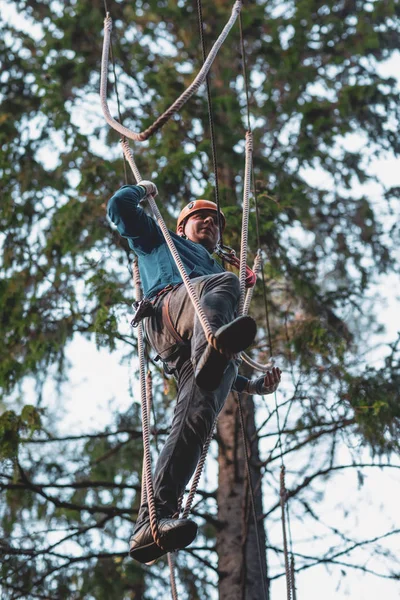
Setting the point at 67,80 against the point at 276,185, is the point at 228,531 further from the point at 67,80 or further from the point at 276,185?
the point at 67,80

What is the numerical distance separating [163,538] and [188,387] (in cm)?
77

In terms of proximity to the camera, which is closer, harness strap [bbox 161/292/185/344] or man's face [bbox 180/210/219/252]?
harness strap [bbox 161/292/185/344]

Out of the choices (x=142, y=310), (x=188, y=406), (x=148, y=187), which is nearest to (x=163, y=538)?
(x=188, y=406)

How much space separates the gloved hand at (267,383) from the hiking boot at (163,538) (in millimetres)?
1157

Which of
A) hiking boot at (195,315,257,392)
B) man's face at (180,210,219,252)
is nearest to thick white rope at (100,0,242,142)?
man's face at (180,210,219,252)

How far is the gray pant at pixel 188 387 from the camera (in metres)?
4.17

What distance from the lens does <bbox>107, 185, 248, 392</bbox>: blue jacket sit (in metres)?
4.58

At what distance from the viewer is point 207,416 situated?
4.31 m

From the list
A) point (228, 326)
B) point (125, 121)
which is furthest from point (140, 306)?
point (125, 121)

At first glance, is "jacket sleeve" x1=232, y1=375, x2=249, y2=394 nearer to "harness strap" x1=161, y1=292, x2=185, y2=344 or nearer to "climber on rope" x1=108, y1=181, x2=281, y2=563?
"climber on rope" x1=108, y1=181, x2=281, y2=563

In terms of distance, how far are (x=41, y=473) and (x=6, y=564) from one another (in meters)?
1.30

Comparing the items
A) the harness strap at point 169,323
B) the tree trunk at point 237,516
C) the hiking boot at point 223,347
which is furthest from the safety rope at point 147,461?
the tree trunk at point 237,516

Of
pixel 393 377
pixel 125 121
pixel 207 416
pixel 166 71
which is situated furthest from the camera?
pixel 125 121

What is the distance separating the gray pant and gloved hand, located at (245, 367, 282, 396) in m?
0.54
